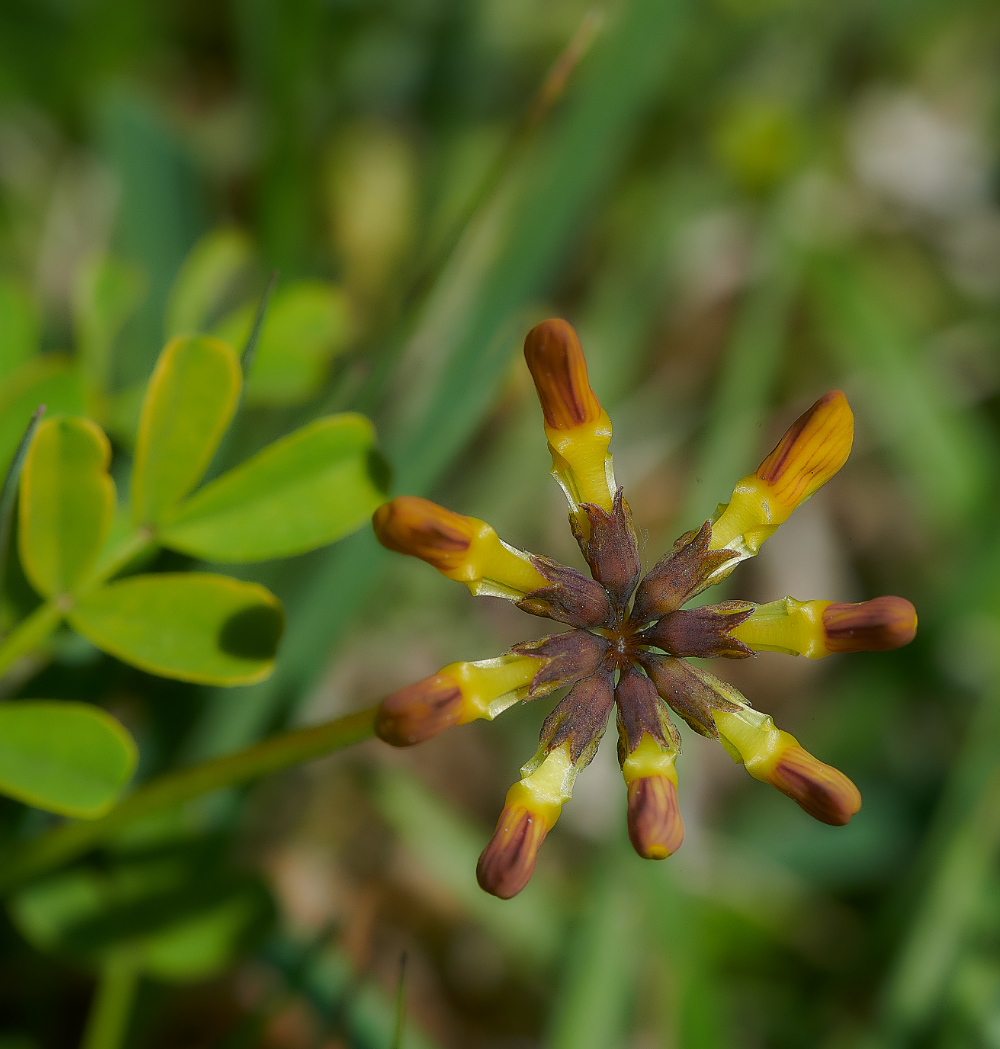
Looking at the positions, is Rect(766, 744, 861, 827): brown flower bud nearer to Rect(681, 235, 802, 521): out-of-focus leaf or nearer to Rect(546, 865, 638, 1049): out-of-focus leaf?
Rect(546, 865, 638, 1049): out-of-focus leaf

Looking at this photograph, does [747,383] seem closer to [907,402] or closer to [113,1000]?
[907,402]

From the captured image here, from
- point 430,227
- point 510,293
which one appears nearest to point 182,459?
point 510,293

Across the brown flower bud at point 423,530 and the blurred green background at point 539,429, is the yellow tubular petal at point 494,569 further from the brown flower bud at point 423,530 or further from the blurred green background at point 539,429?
the blurred green background at point 539,429

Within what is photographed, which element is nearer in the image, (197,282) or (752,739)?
(752,739)

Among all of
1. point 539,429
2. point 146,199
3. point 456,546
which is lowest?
point 539,429

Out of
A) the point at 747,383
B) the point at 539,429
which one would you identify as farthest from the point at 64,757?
the point at 747,383

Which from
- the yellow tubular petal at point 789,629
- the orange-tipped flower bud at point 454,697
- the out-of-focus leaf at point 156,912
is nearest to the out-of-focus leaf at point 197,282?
the out-of-focus leaf at point 156,912

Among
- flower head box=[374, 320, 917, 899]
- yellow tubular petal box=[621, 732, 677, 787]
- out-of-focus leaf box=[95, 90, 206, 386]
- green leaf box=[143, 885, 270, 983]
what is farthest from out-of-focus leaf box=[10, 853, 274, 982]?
out-of-focus leaf box=[95, 90, 206, 386]
